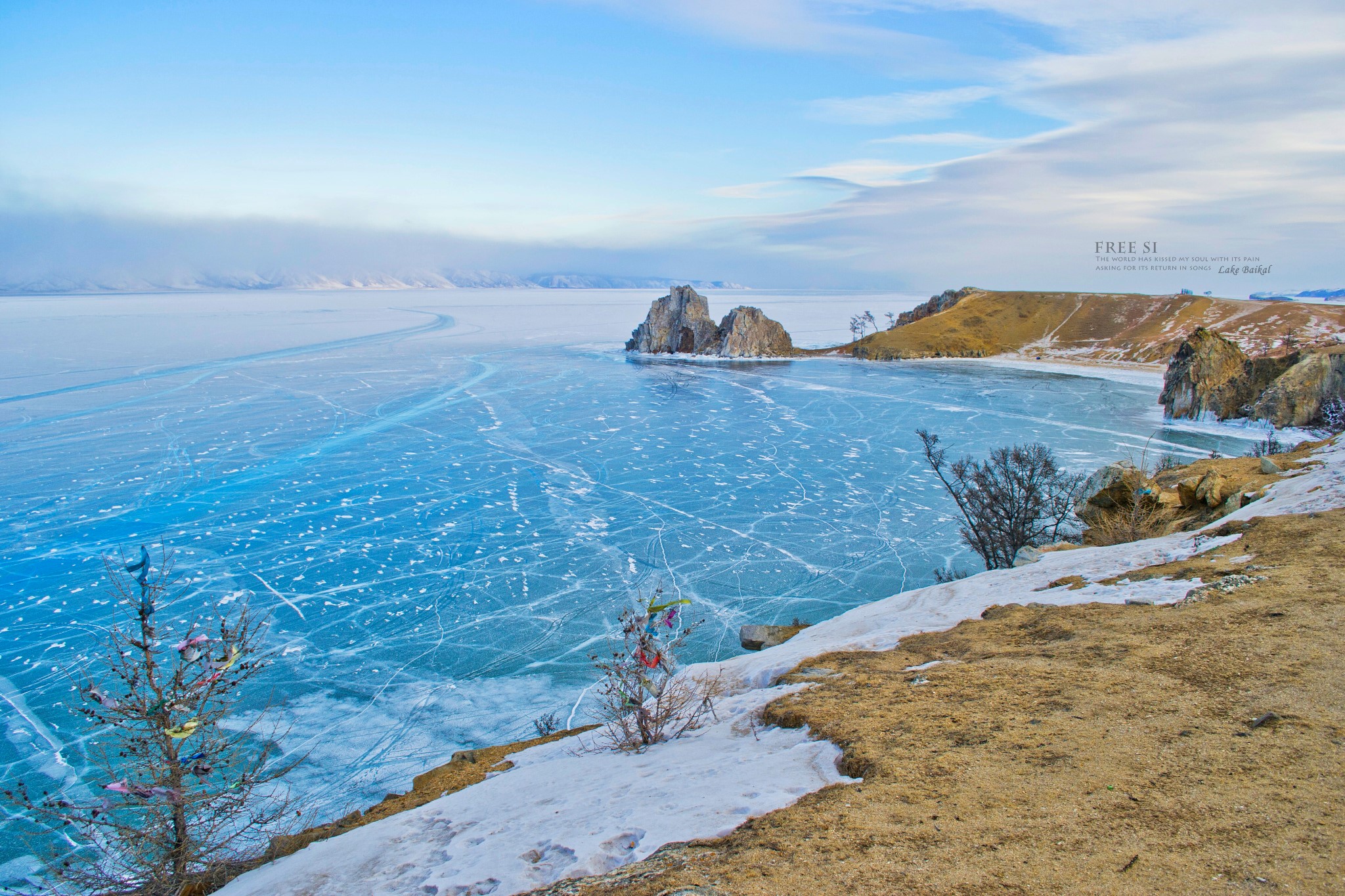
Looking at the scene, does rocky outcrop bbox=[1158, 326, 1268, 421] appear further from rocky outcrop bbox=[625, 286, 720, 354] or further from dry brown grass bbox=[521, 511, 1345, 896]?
rocky outcrop bbox=[625, 286, 720, 354]

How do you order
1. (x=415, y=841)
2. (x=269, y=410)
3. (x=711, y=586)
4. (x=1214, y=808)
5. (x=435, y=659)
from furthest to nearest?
(x=269, y=410) < (x=711, y=586) < (x=435, y=659) < (x=415, y=841) < (x=1214, y=808)

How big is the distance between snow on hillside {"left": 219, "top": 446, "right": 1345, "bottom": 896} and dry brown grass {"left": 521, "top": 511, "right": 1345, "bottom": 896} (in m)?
0.31

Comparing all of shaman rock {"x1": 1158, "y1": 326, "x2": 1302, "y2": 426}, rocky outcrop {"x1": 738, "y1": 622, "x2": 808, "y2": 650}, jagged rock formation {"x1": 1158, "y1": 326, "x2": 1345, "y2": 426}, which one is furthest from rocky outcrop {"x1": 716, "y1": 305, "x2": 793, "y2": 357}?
rocky outcrop {"x1": 738, "y1": 622, "x2": 808, "y2": 650}

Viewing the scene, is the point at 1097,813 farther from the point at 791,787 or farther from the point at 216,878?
the point at 216,878

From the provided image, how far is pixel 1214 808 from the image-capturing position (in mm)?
4016

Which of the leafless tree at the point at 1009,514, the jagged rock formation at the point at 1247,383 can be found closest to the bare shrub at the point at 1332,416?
the jagged rock formation at the point at 1247,383

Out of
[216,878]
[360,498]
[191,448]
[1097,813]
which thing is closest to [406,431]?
[191,448]

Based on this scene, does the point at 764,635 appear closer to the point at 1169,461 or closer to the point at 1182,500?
the point at 1182,500

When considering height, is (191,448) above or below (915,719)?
below

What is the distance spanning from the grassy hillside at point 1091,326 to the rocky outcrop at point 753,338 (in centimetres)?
790

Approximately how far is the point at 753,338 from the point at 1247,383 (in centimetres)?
4476

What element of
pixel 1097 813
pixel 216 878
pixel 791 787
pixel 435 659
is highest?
pixel 1097 813

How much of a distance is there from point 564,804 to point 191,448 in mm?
26885

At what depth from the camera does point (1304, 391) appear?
33344 millimetres
